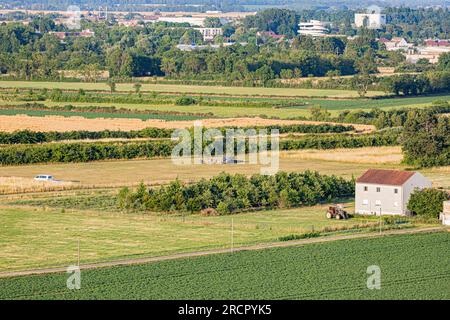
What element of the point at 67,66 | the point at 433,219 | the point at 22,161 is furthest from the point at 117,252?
the point at 67,66

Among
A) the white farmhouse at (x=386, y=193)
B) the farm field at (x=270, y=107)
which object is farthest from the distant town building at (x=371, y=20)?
the white farmhouse at (x=386, y=193)

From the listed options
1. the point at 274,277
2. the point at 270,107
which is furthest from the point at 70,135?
the point at 274,277

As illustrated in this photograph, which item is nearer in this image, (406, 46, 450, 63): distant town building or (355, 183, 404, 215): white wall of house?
(355, 183, 404, 215): white wall of house

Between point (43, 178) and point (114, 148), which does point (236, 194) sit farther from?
point (114, 148)

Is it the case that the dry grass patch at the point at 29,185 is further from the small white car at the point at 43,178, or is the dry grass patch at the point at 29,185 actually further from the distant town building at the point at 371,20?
the distant town building at the point at 371,20

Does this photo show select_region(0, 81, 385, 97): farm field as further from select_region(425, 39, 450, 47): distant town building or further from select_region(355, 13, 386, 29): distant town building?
select_region(355, 13, 386, 29): distant town building

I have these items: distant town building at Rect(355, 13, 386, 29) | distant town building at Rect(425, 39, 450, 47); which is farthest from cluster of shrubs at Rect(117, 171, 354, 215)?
distant town building at Rect(355, 13, 386, 29)
